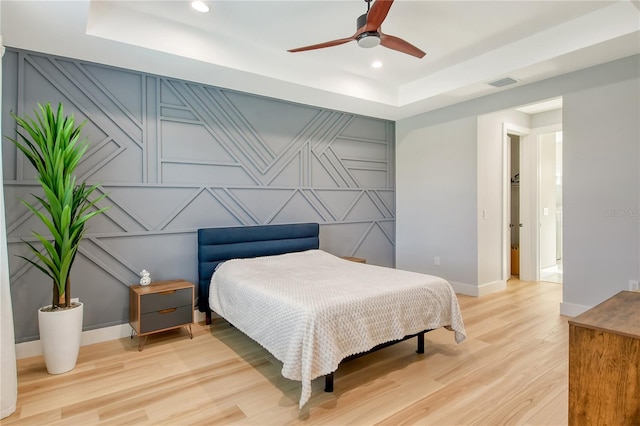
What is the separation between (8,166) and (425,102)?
460 cm

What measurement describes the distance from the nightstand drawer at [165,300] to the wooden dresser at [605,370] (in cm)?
299

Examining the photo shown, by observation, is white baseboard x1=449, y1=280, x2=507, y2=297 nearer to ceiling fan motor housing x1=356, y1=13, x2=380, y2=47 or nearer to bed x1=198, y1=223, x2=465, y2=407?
bed x1=198, y1=223, x2=465, y2=407

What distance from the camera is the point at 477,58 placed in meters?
3.93

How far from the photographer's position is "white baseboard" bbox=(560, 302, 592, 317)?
3709mm

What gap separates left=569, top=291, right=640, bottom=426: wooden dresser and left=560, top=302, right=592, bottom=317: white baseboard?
2549 mm

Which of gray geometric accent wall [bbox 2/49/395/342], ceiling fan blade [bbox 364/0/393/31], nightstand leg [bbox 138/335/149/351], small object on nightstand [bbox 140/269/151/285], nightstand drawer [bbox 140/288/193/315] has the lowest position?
nightstand leg [bbox 138/335/149/351]

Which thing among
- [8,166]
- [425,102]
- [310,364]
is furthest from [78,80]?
[425,102]

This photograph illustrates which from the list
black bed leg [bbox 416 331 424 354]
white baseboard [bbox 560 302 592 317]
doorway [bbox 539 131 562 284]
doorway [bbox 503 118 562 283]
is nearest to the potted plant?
black bed leg [bbox 416 331 424 354]

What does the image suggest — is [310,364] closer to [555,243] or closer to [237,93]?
[237,93]

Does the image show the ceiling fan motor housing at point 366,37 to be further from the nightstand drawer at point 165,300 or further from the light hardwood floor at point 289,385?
the nightstand drawer at point 165,300

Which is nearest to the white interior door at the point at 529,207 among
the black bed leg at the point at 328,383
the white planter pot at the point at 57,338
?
the black bed leg at the point at 328,383

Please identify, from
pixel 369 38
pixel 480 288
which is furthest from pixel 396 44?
pixel 480 288

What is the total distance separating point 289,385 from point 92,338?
207 centimetres

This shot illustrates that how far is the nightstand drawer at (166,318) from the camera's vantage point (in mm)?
3102
